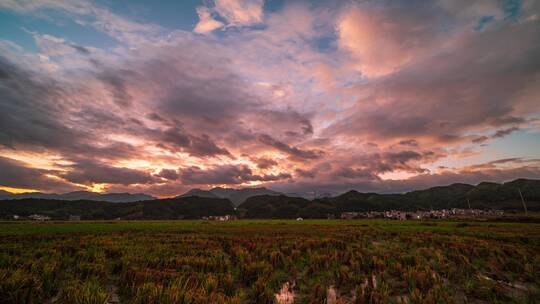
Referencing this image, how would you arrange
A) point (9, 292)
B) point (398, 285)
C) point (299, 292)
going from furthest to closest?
point (398, 285)
point (299, 292)
point (9, 292)

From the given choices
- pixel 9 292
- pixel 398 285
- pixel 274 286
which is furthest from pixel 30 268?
pixel 398 285

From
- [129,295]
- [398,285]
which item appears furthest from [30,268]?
[398,285]

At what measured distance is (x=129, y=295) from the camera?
838cm

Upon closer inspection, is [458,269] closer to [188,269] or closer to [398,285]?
[398,285]

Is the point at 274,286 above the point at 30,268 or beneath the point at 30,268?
beneath

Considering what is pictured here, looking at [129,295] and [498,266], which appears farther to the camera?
[498,266]

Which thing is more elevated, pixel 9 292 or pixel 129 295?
pixel 9 292

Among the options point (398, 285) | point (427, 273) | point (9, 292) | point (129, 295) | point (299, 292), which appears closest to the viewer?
point (9, 292)

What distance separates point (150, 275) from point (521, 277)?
16788mm

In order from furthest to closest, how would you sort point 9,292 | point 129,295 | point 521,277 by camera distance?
point 521,277
point 129,295
point 9,292

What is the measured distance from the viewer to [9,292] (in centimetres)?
662

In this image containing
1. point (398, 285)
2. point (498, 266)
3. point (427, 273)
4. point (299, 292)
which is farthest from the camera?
point (498, 266)

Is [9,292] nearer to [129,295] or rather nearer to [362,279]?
[129,295]

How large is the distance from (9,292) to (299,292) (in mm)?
8825
